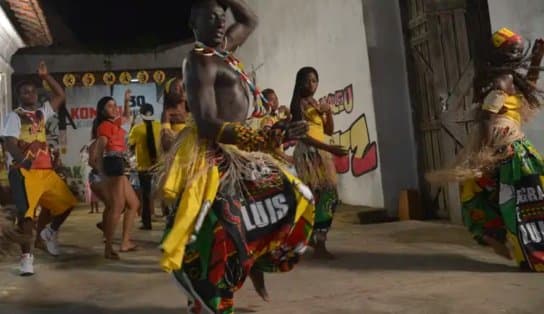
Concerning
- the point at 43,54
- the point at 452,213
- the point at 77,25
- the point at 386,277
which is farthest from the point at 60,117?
the point at 386,277

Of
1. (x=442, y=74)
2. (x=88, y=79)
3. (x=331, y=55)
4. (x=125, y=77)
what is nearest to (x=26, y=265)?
(x=442, y=74)

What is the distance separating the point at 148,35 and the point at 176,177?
57.4 feet

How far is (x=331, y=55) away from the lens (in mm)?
9031

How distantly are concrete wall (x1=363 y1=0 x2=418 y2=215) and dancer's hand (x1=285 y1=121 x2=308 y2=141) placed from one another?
5.15 m

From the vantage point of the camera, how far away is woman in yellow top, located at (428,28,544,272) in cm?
382

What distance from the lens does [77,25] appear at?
63.8 ft

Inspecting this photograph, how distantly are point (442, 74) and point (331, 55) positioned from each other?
2522 mm

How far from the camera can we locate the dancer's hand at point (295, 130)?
2.53 metres

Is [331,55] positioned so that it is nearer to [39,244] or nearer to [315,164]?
[315,164]

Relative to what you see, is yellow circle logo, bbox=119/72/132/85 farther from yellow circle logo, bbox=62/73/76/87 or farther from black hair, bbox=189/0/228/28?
black hair, bbox=189/0/228/28

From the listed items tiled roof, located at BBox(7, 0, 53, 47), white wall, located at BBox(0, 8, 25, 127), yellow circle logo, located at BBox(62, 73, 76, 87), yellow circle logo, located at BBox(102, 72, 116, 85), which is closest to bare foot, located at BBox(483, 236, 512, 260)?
tiled roof, located at BBox(7, 0, 53, 47)

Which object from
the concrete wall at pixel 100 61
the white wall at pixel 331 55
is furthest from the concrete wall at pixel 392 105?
the concrete wall at pixel 100 61

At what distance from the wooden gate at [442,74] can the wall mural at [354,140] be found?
0.72 m

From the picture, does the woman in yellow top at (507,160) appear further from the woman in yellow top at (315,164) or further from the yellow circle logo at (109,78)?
the yellow circle logo at (109,78)
